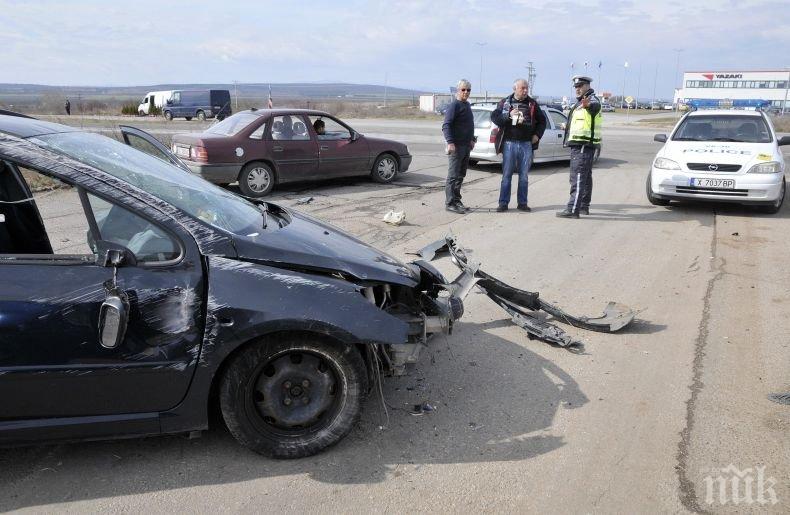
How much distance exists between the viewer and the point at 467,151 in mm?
9867

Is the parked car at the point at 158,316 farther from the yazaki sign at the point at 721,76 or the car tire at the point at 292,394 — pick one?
the yazaki sign at the point at 721,76

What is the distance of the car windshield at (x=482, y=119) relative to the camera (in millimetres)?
14773

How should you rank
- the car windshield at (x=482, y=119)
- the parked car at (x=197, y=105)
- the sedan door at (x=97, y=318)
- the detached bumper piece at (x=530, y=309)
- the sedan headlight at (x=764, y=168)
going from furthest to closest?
the parked car at (x=197, y=105), the car windshield at (x=482, y=119), the sedan headlight at (x=764, y=168), the detached bumper piece at (x=530, y=309), the sedan door at (x=97, y=318)

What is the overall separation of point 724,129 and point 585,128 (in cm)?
293

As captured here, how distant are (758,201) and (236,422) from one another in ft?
29.9

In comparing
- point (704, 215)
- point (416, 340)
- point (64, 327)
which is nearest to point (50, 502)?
point (64, 327)

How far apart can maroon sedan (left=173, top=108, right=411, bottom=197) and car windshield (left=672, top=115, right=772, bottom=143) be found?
5744 millimetres

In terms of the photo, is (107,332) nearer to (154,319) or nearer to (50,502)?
(154,319)

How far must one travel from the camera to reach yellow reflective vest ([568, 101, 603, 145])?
9.20 m

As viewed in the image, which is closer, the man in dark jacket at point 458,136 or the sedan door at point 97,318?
the sedan door at point 97,318

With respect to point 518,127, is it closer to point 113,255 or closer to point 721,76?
point 113,255

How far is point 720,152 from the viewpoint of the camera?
9703mm

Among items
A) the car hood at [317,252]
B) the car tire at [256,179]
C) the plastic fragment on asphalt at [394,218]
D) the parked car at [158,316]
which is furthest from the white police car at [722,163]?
the parked car at [158,316]

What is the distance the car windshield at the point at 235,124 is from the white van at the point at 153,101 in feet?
129
